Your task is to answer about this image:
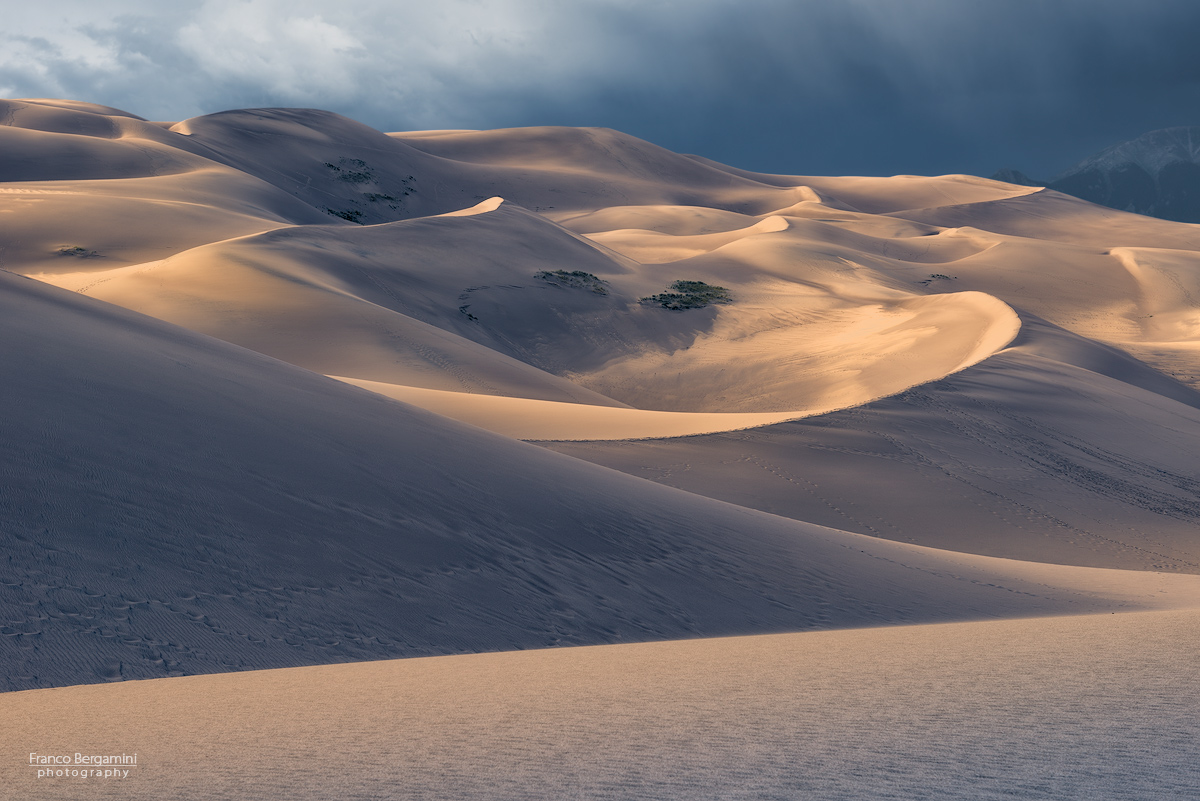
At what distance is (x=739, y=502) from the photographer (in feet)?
42.2

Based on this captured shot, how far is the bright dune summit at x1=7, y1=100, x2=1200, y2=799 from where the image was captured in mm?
3145

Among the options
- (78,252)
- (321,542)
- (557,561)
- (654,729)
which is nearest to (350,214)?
(78,252)

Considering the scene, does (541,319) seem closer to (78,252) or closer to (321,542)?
(78,252)

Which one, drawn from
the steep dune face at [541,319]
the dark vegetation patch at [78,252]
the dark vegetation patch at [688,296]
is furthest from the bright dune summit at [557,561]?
the dark vegetation patch at [688,296]

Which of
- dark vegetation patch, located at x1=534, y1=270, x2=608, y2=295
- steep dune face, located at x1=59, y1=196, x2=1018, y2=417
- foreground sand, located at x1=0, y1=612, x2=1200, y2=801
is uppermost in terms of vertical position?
dark vegetation patch, located at x1=534, y1=270, x2=608, y2=295

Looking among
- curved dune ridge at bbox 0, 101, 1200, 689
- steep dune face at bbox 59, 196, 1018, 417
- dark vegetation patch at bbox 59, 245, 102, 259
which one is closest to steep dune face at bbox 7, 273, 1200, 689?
curved dune ridge at bbox 0, 101, 1200, 689

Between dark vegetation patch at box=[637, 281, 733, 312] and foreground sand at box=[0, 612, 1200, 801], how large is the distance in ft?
92.8

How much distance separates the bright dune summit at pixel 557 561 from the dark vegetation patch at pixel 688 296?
8.47 metres

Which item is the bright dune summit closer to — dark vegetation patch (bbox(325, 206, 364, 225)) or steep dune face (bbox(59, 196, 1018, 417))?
steep dune face (bbox(59, 196, 1018, 417))

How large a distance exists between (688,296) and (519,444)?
24.2 metres

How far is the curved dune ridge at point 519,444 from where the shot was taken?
534cm

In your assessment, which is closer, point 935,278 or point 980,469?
point 980,469

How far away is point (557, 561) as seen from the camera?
704 centimetres

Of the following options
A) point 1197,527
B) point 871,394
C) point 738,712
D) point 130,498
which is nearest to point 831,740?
point 738,712
